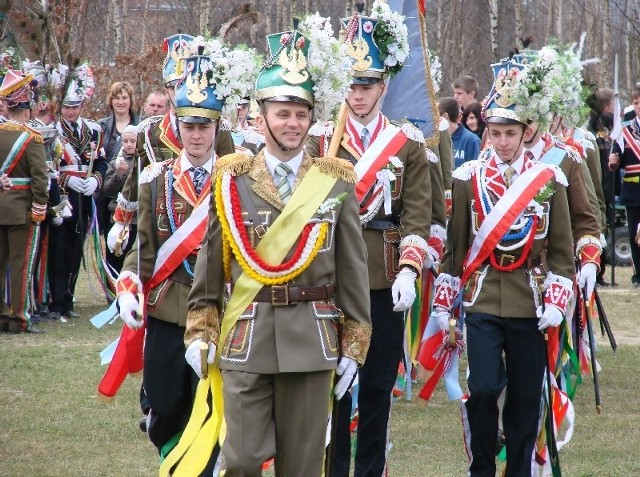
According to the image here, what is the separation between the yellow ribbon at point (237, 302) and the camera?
5.04m

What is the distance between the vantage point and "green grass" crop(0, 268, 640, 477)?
24.1ft

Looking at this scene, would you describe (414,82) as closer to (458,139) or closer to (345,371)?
(345,371)

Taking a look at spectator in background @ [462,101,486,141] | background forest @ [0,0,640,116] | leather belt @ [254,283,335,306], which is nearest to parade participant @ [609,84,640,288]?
spectator in background @ [462,101,486,141]

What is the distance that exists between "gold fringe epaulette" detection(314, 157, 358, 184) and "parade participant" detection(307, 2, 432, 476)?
1.36m

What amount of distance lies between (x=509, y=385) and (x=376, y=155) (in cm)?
136

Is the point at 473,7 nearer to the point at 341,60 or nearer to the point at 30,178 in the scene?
the point at 30,178

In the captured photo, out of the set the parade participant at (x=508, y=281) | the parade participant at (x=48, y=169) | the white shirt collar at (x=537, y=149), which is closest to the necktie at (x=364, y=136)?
the parade participant at (x=508, y=281)

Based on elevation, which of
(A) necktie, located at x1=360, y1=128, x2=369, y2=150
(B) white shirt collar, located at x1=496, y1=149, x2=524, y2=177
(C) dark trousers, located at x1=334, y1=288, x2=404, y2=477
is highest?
(A) necktie, located at x1=360, y1=128, x2=369, y2=150

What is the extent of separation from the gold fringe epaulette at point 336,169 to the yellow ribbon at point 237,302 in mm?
24

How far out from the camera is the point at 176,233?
6172mm

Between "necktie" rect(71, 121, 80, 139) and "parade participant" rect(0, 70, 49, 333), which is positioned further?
"necktie" rect(71, 121, 80, 139)

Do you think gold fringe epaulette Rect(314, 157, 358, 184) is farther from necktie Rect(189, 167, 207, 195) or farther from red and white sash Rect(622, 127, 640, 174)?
red and white sash Rect(622, 127, 640, 174)

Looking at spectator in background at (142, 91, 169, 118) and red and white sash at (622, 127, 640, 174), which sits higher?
spectator in background at (142, 91, 169, 118)

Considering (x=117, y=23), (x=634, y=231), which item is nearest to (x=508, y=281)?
(x=634, y=231)
